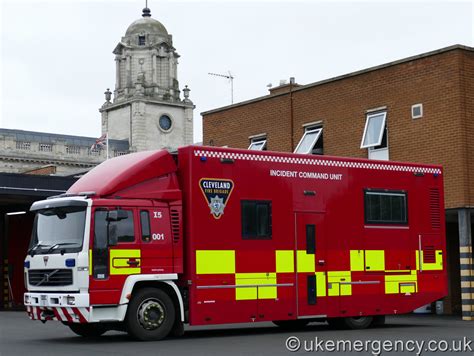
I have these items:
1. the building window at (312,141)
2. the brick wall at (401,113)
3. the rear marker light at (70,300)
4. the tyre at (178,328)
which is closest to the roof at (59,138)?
the brick wall at (401,113)

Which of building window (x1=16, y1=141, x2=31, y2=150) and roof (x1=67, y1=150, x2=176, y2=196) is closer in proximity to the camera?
roof (x1=67, y1=150, x2=176, y2=196)

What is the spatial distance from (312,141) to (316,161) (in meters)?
9.01

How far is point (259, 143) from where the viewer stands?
30016 mm

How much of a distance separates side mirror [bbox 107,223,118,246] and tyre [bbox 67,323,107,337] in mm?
2171

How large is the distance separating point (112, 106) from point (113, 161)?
96.8 metres

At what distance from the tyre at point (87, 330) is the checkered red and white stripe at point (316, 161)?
3.82 m

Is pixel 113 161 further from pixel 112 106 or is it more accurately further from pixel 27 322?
pixel 112 106

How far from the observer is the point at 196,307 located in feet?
54.1

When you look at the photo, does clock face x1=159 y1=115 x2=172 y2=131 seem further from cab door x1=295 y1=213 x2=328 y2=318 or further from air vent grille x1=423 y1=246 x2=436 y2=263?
cab door x1=295 y1=213 x2=328 y2=318

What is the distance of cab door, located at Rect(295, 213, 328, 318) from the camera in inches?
711

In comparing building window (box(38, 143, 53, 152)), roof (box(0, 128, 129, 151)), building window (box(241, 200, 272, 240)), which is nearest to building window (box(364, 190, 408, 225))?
building window (box(241, 200, 272, 240))

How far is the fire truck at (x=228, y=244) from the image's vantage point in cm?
1588

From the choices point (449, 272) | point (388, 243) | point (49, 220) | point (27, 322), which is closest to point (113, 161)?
point (49, 220)

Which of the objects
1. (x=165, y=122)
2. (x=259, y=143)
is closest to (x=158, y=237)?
(x=259, y=143)
